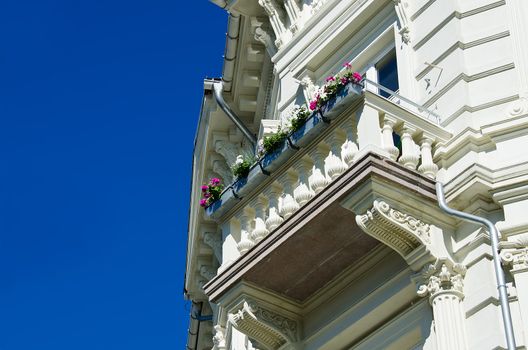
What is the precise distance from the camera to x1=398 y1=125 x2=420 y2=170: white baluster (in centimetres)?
1373

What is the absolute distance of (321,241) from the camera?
14125 mm

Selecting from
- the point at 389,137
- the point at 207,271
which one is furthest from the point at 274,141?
the point at 207,271

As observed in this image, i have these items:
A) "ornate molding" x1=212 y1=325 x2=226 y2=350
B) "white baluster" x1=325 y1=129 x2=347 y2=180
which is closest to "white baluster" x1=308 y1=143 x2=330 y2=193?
"white baluster" x1=325 y1=129 x2=347 y2=180

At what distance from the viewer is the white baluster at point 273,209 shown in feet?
48.6

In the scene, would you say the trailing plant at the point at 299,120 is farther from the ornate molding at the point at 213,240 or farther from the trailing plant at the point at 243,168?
the ornate molding at the point at 213,240

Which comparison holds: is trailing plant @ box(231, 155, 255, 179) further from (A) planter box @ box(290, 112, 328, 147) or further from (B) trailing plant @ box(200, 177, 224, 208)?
(A) planter box @ box(290, 112, 328, 147)

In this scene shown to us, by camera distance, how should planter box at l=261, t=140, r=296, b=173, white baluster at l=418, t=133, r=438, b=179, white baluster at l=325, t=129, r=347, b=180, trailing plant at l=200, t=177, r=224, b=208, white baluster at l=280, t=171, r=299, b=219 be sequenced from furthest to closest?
trailing plant at l=200, t=177, r=224, b=208 → planter box at l=261, t=140, r=296, b=173 → white baluster at l=280, t=171, r=299, b=219 → white baluster at l=325, t=129, r=347, b=180 → white baluster at l=418, t=133, r=438, b=179

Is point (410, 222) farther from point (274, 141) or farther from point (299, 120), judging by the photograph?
point (274, 141)

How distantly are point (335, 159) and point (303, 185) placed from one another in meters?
0.60

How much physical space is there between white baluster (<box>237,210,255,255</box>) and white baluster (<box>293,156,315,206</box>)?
909 millimetres

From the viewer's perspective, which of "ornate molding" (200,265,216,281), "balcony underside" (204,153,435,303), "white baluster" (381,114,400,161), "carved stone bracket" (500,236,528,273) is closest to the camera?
"carved stone bracket" (500,236,528,273)

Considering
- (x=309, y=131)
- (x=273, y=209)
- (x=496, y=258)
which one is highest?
(x=309, y=131)

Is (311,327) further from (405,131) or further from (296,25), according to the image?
(296,25)

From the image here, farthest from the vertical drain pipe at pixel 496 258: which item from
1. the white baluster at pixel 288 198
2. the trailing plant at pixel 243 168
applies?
the trailing plant at pixel 243 168
